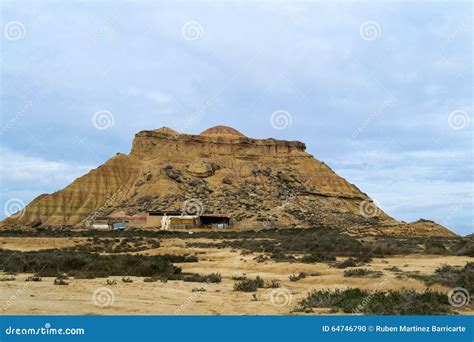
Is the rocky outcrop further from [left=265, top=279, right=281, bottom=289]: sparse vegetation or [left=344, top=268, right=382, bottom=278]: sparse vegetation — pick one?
[left=265, top=279, right=281, bottom=289]: sparse vegetation

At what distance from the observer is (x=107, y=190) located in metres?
97.6

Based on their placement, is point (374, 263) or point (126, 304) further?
point (374, 263)

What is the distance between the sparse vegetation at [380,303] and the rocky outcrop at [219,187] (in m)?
63.3

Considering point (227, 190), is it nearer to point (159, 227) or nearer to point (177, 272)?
point (159, 227)

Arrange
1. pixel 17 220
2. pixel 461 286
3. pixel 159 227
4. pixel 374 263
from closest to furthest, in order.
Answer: pixel 461 286, pixel 374 263, pixel 159 227, pixel 17 220

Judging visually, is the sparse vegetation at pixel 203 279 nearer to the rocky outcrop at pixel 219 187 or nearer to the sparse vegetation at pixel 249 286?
the sparse vegetation at pixel 249 286

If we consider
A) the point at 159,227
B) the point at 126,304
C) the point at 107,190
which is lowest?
the point at 126,304

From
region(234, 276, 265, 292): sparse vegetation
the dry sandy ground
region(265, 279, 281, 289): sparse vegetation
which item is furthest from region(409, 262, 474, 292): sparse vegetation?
region(234, 276, 265, 292): sparse vegetation

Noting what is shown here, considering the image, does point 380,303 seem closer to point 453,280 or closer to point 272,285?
point 453,280

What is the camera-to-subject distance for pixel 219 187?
3841 inches

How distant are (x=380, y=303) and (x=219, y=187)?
86.9m

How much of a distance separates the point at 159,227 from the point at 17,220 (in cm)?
3694

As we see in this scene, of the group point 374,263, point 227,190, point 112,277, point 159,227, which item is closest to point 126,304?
point 112,277

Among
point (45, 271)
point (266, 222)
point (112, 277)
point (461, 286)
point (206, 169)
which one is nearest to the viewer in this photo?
point (461, 286)
